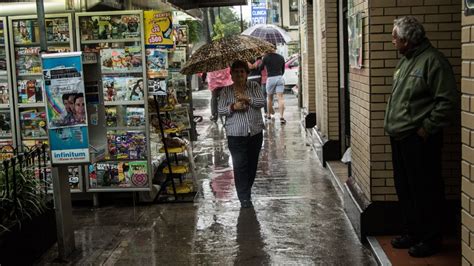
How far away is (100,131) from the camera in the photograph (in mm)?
6113

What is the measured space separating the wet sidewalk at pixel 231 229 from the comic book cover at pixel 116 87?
138 cm

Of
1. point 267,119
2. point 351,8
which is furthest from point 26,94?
point 267,119

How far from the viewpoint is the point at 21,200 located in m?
5.61

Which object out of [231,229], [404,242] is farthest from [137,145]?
[404,242]

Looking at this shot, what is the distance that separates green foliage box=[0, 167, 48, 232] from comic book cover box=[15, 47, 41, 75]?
1.90 metres

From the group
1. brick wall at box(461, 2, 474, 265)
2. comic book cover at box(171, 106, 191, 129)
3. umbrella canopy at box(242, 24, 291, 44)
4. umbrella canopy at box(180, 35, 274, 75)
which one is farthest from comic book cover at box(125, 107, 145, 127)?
umbrella canopy at box(242, 24, 291, 44)

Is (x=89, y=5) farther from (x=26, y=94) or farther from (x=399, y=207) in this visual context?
(x=399, y=207)

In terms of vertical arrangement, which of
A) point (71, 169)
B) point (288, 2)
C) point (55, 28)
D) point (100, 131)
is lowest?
point (71, 169)

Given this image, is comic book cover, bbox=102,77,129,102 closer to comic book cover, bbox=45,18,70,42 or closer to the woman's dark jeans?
comic book cover, bbox=45,18,70,42

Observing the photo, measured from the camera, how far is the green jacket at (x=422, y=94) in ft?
15.0

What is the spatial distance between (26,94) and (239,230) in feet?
10.6

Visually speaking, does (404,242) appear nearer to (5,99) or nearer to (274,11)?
(5,99)

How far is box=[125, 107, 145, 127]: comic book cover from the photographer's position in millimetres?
7434

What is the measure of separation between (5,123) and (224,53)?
291 centimetres
